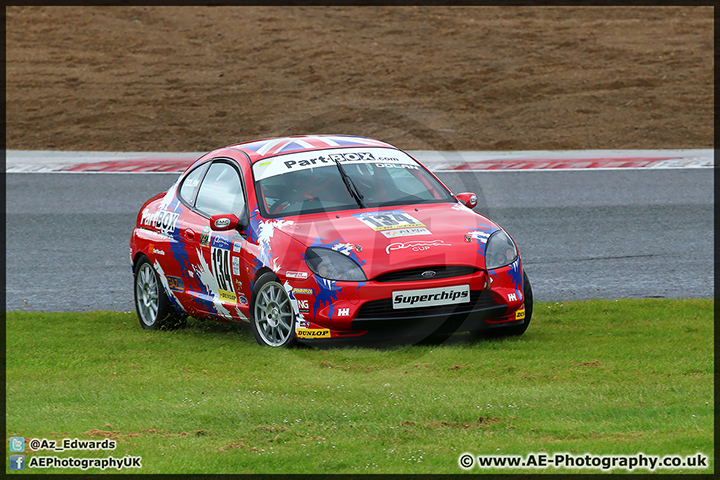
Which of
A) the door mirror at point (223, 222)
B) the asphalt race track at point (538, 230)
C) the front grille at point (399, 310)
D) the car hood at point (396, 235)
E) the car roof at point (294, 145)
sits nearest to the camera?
the front grille at point (399, 310)

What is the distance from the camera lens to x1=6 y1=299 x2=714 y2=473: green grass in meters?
4.86

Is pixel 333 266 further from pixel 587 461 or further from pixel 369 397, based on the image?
pixel 587 461

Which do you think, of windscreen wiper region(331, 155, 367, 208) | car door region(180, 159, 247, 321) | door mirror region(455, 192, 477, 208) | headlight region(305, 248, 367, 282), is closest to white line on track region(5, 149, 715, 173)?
door mirror region(455, 192, 477, 208)

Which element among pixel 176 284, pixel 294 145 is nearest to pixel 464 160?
pixel 294 145

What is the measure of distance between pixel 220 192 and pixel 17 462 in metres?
3.94

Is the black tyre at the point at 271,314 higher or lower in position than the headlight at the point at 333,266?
lower

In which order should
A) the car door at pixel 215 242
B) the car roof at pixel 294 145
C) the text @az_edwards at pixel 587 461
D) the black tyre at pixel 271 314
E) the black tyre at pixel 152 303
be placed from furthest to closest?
the black tyre at pixel 152 303
the car roof at pixel 294 145
the car door at pixel 215 242
the black tyre at pixel 271 314
the text @az_edwards at pixel 587 461

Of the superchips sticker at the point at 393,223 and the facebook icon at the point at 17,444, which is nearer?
the facebook icon at the point at 17,444

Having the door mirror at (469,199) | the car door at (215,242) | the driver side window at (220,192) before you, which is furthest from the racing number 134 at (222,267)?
the door mirror at (469,199)

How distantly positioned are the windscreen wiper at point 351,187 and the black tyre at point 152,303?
1848 millimetres

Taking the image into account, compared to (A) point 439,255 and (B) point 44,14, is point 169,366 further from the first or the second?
(B) point 44,14

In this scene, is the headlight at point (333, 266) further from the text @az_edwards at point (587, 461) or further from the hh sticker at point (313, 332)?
the text @az_edwards at point (587, 461)

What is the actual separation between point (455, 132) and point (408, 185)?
484 inches

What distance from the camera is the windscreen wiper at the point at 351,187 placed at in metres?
7.94
